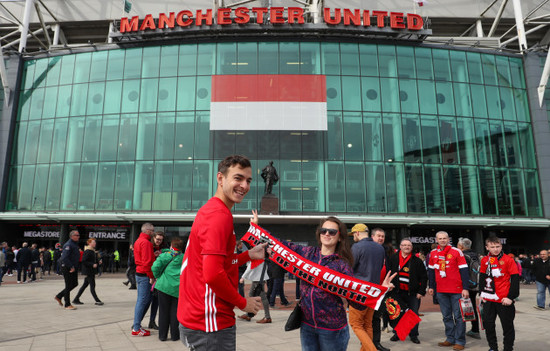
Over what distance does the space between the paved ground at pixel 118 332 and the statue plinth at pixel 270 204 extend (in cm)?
1334

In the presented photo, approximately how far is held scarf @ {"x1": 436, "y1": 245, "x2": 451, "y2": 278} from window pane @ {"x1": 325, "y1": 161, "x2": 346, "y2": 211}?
17581 mm

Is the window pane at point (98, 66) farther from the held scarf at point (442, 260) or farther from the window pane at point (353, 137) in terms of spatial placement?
the held scarf at point (442, 260)

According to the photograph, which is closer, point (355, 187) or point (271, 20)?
point (355, 187)

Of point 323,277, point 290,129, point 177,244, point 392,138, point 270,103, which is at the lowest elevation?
point 323,277

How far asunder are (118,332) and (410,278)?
230 inches

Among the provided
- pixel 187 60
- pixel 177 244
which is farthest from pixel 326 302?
pixel 187 60

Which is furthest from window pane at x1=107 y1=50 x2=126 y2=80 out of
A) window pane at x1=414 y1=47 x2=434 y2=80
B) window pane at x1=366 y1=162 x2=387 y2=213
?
window pane at x1=414 y1=47 x2=434 y2=80

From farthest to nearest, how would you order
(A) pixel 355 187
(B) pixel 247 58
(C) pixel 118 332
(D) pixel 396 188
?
(B) pixel 247 58 → (D) pixel 396 188 → (A) pixel 355 187 → (C) pixel 118 332

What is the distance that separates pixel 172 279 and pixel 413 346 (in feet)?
14.7

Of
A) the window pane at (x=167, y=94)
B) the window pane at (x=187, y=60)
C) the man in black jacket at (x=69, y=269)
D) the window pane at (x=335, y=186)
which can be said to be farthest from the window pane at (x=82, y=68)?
the man in black jacket at (x=69, y=269)

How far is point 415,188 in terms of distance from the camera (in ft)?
82.7

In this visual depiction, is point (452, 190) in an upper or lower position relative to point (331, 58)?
lower

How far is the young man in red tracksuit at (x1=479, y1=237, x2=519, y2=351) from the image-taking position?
545 cm

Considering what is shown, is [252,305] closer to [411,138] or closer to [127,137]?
[411,138]
